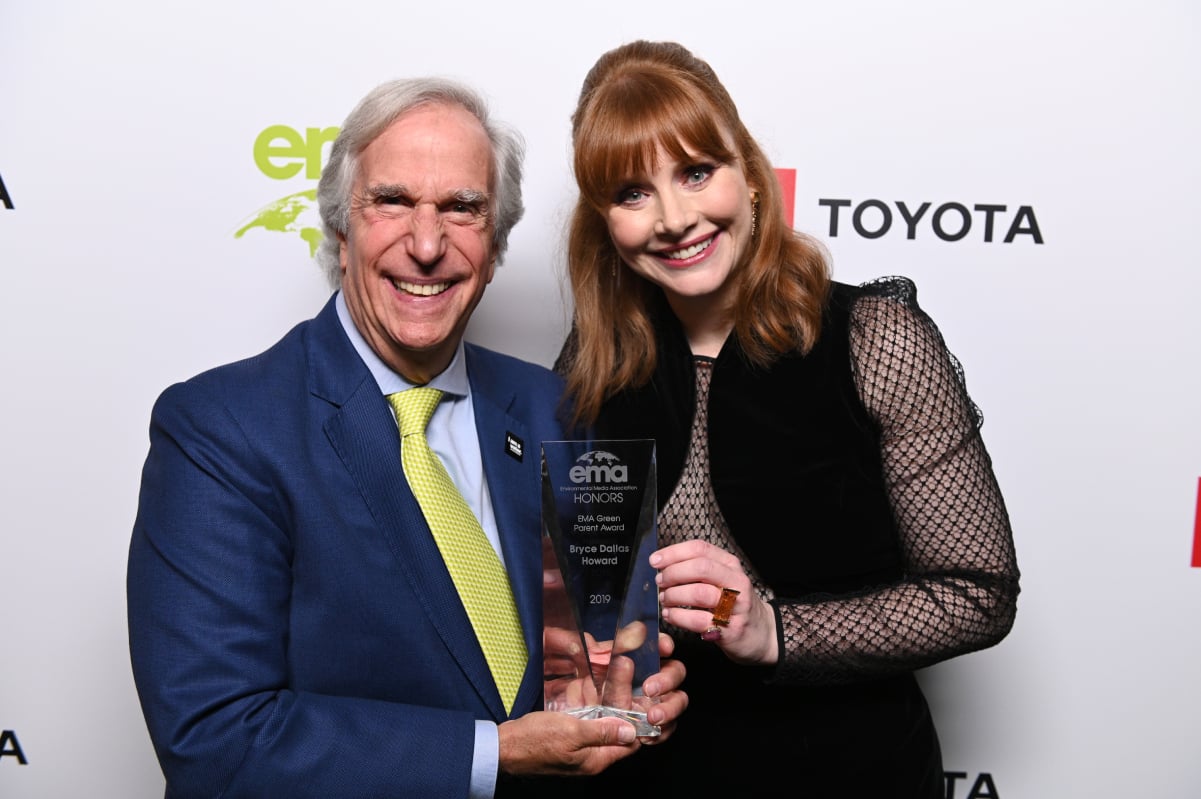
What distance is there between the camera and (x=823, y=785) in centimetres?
151

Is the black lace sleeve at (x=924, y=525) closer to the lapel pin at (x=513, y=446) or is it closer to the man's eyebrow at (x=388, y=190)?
the lapel pin at (x=513, y=446)

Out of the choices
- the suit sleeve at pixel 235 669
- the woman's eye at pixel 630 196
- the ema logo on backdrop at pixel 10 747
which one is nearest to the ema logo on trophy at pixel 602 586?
the suit sleeve at pixel 235 669

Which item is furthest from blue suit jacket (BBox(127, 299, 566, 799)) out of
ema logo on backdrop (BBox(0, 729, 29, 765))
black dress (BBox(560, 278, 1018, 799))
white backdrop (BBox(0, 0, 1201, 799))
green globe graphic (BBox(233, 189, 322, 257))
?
ema logo on backdrop (BBox(0, 729, 29, 765))

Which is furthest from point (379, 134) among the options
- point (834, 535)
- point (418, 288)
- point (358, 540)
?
point (834, 535)

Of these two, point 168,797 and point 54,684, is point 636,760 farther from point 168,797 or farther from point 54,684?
point 54,684

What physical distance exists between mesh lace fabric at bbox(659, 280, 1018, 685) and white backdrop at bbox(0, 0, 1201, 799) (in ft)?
2.04

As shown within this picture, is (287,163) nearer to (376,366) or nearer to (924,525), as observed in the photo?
(376,366)

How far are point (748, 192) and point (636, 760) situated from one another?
0.89m

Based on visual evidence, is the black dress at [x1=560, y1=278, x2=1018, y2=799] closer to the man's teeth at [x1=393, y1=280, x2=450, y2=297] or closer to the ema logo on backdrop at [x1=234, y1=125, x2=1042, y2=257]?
the man's teeth at [x1=393, y1=280, x2=450, y2=297]

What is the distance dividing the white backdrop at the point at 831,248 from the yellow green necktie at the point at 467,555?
755 mm

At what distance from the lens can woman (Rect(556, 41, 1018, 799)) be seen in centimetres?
144

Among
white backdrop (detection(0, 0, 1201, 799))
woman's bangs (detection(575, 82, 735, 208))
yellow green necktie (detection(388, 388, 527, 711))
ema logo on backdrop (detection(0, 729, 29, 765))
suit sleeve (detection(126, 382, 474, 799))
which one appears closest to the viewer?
suit sleeve (detection(126, 382, 474, 799))

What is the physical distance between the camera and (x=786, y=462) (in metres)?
1.48

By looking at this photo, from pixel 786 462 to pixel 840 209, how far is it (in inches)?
29.1
